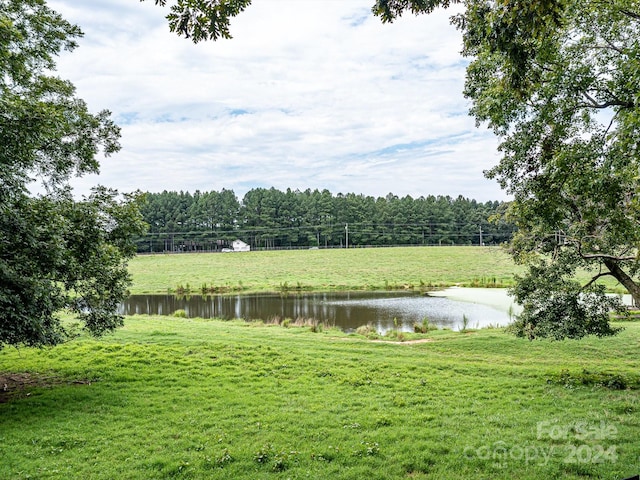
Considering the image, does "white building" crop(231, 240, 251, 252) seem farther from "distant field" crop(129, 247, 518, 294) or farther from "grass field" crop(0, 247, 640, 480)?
"grass field" crop(0, 247, 640, 480)

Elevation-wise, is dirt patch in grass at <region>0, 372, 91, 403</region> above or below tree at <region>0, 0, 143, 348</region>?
below

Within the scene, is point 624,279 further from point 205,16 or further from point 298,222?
point 298,222

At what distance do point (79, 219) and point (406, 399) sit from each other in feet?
29.3

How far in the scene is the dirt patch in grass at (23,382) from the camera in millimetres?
11297

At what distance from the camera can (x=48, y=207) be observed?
30.7 feet

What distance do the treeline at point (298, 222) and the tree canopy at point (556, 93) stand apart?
91.3 m

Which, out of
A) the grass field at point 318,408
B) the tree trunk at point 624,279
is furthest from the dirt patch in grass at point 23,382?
the tree trunk at point 624,279

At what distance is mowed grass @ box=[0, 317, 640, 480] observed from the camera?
6.82m

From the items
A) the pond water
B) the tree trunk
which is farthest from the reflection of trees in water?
the tree trunk

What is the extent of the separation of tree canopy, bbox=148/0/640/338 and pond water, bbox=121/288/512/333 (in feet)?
51.2

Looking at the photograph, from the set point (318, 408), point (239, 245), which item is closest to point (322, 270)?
point (318, 408)

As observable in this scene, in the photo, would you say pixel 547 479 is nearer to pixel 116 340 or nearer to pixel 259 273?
pixel 116 340

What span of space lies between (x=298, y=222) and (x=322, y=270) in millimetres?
51053

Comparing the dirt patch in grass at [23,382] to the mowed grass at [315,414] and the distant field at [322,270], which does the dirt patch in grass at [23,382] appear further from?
the distant field at [322,270]
